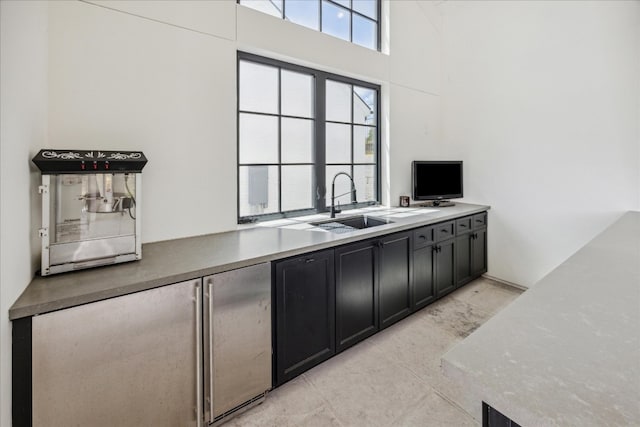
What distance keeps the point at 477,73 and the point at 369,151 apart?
5.59 feet

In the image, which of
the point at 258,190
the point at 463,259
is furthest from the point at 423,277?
the point at 258,190

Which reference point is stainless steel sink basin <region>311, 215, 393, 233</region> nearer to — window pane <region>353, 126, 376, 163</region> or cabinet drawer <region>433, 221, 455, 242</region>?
cabinet drawer <region>433, 221, 455, 242</region>

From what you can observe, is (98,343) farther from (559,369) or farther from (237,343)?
(559,369)

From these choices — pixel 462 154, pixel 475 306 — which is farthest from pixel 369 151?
pixel 475 306

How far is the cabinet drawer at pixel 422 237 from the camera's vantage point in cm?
281

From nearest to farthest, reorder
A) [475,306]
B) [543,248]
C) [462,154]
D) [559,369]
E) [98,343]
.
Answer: [559,369], [98,343], [475,306], [543,248], [462,154]

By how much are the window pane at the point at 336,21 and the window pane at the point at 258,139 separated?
117 centimetres

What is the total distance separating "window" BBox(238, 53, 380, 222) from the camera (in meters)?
2.66

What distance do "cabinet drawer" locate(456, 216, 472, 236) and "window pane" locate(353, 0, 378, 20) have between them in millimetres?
2512

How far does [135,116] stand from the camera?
198cm

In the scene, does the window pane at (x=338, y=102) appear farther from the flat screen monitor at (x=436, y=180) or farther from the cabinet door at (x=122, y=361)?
the cabinet door at (x=122, y=361)

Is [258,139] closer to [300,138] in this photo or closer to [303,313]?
[300,138]

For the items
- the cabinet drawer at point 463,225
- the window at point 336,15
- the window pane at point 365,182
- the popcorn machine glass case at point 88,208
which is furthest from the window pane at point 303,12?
the cabinet drawer at point 463,225

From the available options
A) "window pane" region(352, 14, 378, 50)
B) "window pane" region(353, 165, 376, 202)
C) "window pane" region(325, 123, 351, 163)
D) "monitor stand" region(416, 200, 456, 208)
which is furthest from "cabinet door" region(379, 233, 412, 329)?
"window pane" region(352, 14, 378, 50)
